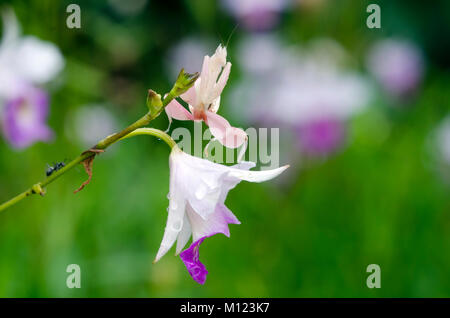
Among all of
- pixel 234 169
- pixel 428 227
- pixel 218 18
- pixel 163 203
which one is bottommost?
pixel 234 169

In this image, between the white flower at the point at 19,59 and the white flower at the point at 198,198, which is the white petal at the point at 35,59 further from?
the white flower at the point at 198,198

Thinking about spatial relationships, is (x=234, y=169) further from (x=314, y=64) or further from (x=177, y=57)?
(x=177, y=57)

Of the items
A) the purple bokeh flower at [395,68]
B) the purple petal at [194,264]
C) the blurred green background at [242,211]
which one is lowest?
the purple petal at [194,264]

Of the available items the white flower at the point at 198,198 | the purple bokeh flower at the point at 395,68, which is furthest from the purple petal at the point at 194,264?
the purple bokeh flower at the point at 395,68

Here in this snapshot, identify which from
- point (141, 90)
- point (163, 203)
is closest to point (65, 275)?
point (163, 203)

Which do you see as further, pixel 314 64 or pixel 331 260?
pixel 314 64

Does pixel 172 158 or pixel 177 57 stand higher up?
pixel 177 57

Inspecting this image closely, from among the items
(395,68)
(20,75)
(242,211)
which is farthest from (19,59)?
(395,68)

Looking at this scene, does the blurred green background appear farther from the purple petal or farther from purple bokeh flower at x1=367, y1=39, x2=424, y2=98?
the purple petal

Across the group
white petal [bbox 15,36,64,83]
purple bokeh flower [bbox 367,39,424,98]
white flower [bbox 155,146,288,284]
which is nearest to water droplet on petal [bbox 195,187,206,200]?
white flower [bbox 155,146,288,284]
